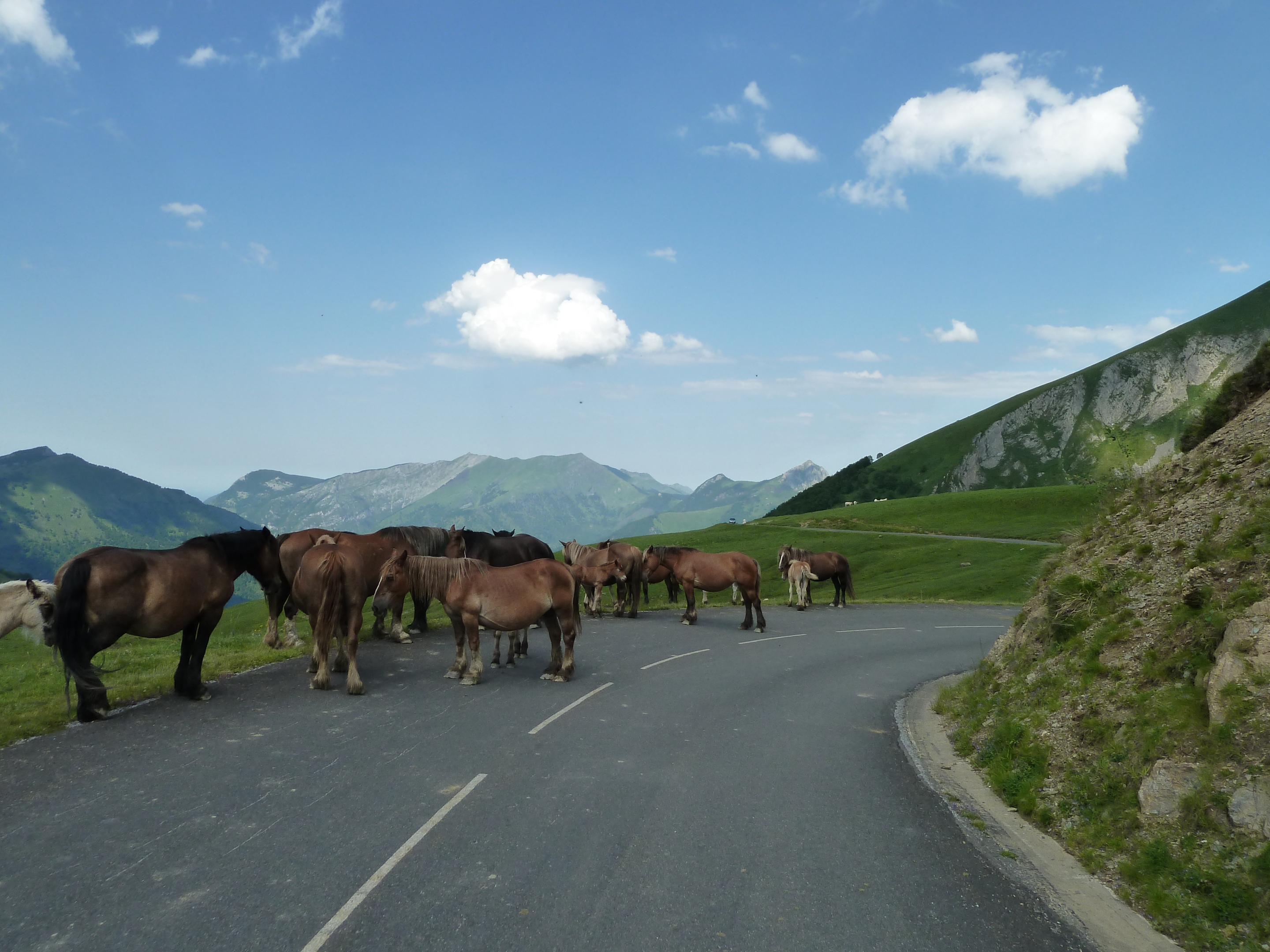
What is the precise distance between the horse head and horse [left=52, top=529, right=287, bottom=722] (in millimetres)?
2529

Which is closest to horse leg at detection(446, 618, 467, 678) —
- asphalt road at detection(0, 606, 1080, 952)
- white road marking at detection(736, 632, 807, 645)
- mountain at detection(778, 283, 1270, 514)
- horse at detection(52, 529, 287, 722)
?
asphalt road at detection(0, 606, 1080, 952)

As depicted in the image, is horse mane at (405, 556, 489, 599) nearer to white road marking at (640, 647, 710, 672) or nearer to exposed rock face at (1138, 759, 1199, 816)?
white road marking at (640, 647, 710, 672)

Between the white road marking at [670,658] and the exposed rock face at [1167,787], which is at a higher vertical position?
the exposed rock face at [1167,787]

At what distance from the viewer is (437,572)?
1349cm

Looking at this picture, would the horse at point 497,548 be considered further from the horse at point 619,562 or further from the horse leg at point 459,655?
the horse leg at point 459,655

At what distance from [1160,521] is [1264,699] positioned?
17.8ft

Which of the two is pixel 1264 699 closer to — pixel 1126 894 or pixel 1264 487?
pixel 1126 894

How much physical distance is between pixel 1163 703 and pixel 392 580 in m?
12.0

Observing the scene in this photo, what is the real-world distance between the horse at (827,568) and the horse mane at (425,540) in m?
18.1

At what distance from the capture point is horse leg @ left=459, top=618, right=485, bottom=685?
13094mm

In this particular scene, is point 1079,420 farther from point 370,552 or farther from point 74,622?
point 74,622

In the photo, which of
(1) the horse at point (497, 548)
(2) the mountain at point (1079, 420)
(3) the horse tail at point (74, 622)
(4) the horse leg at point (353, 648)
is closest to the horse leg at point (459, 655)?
(4) the horse leg at point (353, 648)

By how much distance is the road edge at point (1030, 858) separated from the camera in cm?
567

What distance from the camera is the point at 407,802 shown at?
7.48 metres
